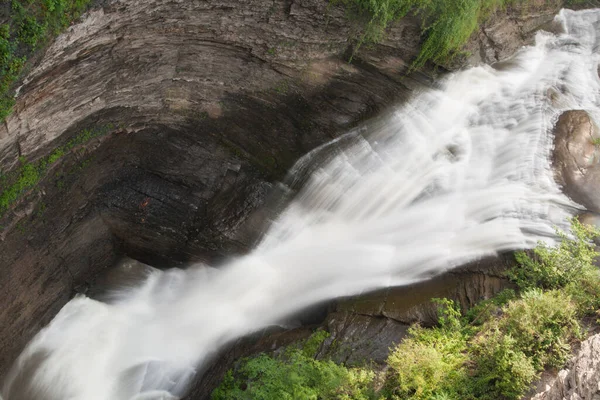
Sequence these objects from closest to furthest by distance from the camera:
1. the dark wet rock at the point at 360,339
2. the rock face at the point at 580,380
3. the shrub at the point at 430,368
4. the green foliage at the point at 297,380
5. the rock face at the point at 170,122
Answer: the rock face at the point at 580,380 < the shrub at the point at 430,368 < the green foliage at the point at 297,380 < the dark wet rock at the point at 360,339 < the rock face at the point at 170,122

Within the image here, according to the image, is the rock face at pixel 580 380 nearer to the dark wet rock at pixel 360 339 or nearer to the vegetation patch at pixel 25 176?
the dark wet rock at pixel 360 339

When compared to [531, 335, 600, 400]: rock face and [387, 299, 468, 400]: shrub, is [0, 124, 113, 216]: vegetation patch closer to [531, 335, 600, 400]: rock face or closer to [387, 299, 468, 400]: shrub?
[387, 299, 468, 400]: shrub

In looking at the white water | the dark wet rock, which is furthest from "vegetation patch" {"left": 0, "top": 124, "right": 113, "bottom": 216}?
the dark wet rock

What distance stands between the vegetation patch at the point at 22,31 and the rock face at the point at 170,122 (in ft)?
0.86

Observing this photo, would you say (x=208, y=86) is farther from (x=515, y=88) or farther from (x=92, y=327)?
(x=515, y=88)

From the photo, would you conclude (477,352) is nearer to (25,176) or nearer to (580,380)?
(580,380)

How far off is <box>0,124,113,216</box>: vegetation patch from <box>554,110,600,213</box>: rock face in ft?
29.5

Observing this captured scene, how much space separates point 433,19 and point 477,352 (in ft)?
20.5

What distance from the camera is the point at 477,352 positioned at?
671 cm

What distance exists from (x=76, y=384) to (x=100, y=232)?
10.2ft

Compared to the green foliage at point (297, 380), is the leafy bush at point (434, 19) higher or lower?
higher

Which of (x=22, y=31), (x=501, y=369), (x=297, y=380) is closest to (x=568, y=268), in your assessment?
(x=501, y=369)

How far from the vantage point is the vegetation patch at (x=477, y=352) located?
6.22 meters

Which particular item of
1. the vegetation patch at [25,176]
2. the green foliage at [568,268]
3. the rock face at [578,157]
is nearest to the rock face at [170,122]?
Result: the vegetation patch at [25,176]
